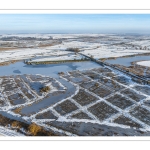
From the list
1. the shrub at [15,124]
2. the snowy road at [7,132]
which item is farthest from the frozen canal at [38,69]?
the snowy road at [7,132]

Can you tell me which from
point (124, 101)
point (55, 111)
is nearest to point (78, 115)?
point (55, 111)

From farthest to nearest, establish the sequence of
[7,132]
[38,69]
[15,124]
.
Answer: [38,69] → [15,124] → [7,132]

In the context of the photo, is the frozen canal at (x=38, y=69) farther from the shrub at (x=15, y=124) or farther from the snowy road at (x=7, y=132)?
the snowy road at (x=7, y=132)

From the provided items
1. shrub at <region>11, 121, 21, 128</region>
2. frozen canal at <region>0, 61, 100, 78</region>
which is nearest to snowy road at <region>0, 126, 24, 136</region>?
shrub at <region>11, 121, 21, 128</region>

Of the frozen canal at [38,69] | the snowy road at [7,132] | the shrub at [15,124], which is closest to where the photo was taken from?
the snowy road at [7,132]

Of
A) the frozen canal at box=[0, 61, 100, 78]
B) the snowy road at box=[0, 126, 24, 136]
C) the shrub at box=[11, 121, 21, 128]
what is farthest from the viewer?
the frozen canal at box=[0, 61, 100, 78]

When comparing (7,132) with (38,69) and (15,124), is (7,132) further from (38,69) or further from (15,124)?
(38,69)

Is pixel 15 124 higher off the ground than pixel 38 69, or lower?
lower

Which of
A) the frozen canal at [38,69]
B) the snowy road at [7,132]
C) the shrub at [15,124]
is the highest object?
the frozen canal at [38,69]

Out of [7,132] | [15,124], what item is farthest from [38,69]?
[7,132]

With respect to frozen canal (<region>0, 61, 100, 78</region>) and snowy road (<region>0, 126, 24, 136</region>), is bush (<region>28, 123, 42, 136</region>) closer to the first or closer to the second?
snowy road (<region>0, 126, 24, 136</region>)

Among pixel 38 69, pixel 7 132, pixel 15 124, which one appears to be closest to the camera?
pixel 7 132
